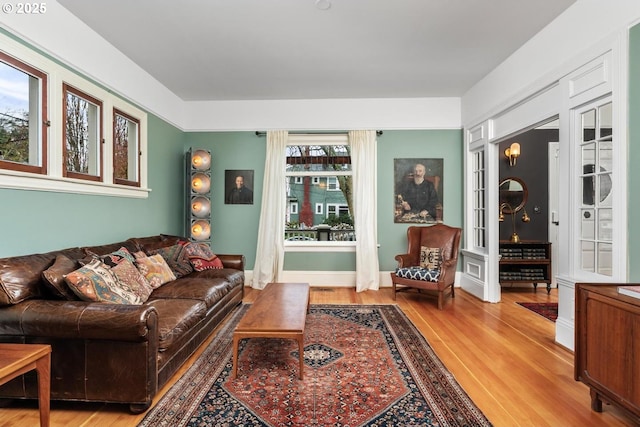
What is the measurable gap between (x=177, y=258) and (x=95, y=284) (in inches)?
64.0

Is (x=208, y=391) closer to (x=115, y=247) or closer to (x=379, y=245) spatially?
(x=115, y=247)

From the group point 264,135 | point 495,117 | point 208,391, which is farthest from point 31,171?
point 495,117

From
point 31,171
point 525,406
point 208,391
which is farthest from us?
point 31,171

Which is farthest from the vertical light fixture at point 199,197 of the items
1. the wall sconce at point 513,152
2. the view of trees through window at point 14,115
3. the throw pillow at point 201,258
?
the wall sconce at point 513,152

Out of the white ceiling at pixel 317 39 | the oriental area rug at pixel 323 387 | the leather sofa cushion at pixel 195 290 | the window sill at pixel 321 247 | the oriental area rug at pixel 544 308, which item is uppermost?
the white ceiling at pixel 317 39

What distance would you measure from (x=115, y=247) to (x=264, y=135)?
294cm

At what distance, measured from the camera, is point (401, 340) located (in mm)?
3143

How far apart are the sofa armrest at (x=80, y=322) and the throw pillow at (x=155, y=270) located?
1.23 m

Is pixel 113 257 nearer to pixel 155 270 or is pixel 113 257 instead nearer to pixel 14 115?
pixel 155 270

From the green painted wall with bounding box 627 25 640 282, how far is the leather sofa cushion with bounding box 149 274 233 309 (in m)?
3.33

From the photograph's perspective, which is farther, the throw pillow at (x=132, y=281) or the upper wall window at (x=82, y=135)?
the upper wall window at (x=82, y=135)

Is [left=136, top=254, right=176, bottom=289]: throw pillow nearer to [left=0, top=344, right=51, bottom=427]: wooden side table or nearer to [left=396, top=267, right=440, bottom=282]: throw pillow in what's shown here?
[left=0, top=344, right=51, bottom=427]: wooden side table

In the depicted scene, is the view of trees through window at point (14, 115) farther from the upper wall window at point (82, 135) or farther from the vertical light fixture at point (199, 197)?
the vertical light fixture at point (199, 197)

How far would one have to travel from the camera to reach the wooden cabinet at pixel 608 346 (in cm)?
175
